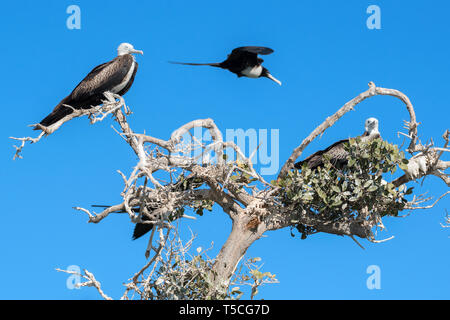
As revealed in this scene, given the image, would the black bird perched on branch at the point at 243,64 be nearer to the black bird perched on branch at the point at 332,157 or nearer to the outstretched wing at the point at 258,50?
the outstretched wing at the point at 258,50

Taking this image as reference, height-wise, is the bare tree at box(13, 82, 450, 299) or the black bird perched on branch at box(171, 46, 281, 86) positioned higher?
the black bird perched on branch at box(171, 46, 281, 86)

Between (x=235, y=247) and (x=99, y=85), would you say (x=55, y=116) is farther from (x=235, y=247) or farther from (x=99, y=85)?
(x=235, y=247)

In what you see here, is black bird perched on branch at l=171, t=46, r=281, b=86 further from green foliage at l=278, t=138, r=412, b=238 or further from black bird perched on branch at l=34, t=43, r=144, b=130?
green foliage at l=278, t=138, r=412, b=238

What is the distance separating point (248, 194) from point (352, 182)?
127cm

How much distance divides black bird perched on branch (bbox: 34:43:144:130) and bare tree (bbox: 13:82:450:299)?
84 cm

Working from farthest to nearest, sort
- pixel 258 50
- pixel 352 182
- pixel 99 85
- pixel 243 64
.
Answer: pixel 243 64, pixel 99 85, pixel 258 50, pixel 352 182

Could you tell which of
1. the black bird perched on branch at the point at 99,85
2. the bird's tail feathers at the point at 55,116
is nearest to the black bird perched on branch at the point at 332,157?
the black bird perched on branch at the point at 99,85

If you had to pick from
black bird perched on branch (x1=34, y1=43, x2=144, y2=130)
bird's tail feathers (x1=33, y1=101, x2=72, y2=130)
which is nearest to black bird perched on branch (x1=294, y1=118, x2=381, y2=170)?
black bird perched on branch (x1=34, y1=43, x2=144, y2=130)

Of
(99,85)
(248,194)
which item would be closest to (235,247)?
(248,194)

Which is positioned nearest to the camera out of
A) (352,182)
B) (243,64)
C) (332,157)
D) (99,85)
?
(352,182)

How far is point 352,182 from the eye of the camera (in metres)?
7.23

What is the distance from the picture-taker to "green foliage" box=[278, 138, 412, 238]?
7105 millimetres
